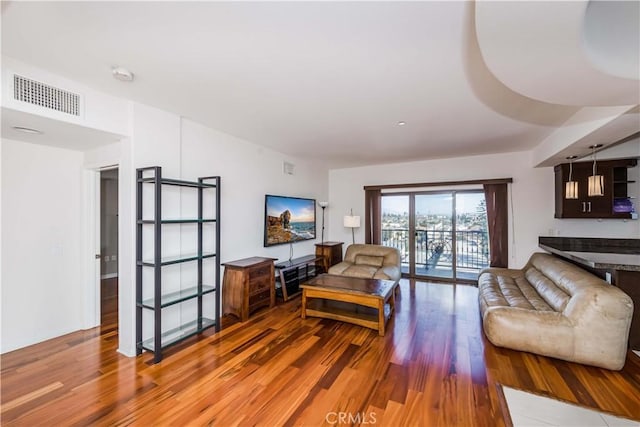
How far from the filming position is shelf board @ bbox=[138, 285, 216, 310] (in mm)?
2665

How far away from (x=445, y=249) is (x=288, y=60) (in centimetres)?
501

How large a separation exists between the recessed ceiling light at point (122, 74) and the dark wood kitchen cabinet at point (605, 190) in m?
6.00

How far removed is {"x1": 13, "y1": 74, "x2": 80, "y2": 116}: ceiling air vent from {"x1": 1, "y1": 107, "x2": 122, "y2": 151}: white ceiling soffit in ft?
0.35

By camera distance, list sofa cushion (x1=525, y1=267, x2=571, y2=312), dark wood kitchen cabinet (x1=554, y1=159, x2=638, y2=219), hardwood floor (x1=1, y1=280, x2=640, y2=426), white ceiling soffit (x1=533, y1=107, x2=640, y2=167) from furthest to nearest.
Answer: dark wood kitchen cabinet (x1=554, y1=159, x2=638, y2=219), sofa cushion (x1=525, y1=267, x2=571, y2=312), white ceiling soffit (x1=533, y1=107, x2=640, y2=167), hardwood floor (x1=1, y1=280, x2=640, y2=426)

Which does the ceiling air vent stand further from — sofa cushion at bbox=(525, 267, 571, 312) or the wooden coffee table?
sofa cushion at bbox=(525, 267, 571, 312)

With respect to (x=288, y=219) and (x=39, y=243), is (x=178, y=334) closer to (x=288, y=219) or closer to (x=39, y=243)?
(x=39, y=243)

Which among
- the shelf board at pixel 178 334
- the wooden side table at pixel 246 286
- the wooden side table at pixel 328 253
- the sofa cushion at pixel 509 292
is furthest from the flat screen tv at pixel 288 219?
the sofa cushion at pixel 509 292

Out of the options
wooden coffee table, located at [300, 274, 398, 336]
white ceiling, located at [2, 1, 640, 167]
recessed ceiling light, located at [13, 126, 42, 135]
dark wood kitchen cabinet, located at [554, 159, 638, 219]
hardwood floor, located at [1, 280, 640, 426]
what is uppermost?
white ceiling, located at [2, 1, 640, 167]

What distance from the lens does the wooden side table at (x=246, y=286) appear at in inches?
140

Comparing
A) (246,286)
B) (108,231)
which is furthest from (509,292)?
(108,231)

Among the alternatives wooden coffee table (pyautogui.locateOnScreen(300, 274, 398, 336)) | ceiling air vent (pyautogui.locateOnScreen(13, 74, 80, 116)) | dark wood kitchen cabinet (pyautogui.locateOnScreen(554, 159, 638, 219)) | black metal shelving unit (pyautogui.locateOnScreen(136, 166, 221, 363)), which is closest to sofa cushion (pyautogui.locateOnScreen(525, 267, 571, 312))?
dark wood kitchen cabinet (pyautogui.locateOnScreen(554, 159, 638, 219))

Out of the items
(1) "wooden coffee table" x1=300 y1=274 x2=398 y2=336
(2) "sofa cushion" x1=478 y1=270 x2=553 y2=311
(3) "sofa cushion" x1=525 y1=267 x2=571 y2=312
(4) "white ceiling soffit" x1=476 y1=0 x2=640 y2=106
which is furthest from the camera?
(1) "wooden coffee table" x1=300 y1=274 x2=398 y2=336

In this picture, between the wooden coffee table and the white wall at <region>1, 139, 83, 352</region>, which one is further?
the wooden coffee table

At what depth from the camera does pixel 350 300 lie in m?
3.37
